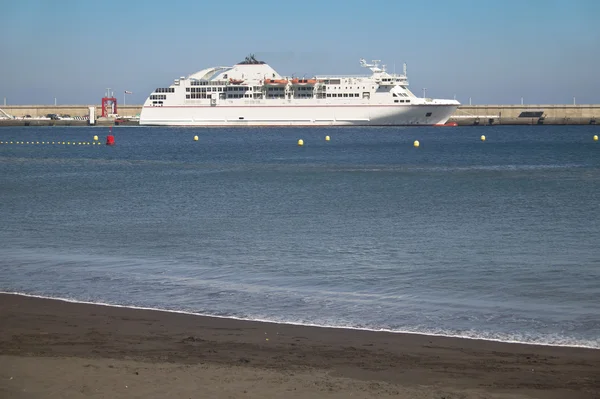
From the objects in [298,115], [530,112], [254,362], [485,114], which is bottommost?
[254,362]

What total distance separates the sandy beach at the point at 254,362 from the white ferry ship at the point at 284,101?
8242 cm

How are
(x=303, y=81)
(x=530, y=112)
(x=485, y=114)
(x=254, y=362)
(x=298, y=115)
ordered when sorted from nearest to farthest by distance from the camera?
(x=254, y=362) → (x=303, y=81) → (x=298, y=115) → (x=530, y=112) → (x=485, y=114)

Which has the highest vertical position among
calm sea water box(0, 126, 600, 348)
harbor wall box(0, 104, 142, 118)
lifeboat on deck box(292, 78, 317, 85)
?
lifeboat on deck box(292, 78, 317, 85)

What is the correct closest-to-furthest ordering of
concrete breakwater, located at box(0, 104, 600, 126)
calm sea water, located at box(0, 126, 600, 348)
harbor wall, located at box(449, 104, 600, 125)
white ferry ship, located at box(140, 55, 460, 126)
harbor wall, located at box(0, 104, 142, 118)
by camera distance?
calm sea water, located at box(0, 126, 600, 348) < white ferry ship, located at box(140, 55, 460, 126) < concrete breakwater, located at box(0, 104, 600, 126) < harbor wall, located at box(449, 104, 600, 125) < harbor wall, located at box(0, 104, 142, 118)

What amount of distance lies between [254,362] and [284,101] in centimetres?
8788

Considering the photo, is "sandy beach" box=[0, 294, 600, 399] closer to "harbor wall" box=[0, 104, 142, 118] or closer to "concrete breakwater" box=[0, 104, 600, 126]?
"concrete breakwater" box=[0, 104, 600, 126]

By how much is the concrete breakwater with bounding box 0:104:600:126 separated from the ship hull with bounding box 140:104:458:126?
1723 cm

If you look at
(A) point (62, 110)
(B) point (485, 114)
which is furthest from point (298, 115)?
(A) point (62, 110)

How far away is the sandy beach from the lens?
6.22 m

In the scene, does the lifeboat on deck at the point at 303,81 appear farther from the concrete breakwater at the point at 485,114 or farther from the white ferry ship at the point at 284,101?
the concrete breakwater at the point at 485,114

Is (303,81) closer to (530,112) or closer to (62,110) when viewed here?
(530,112)

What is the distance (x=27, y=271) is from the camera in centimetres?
1245

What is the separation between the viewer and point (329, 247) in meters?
15.0

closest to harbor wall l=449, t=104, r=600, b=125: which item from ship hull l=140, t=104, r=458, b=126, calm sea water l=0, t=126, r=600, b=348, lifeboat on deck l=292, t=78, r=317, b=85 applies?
ship hull l=140, t=104, r=458, b=126
